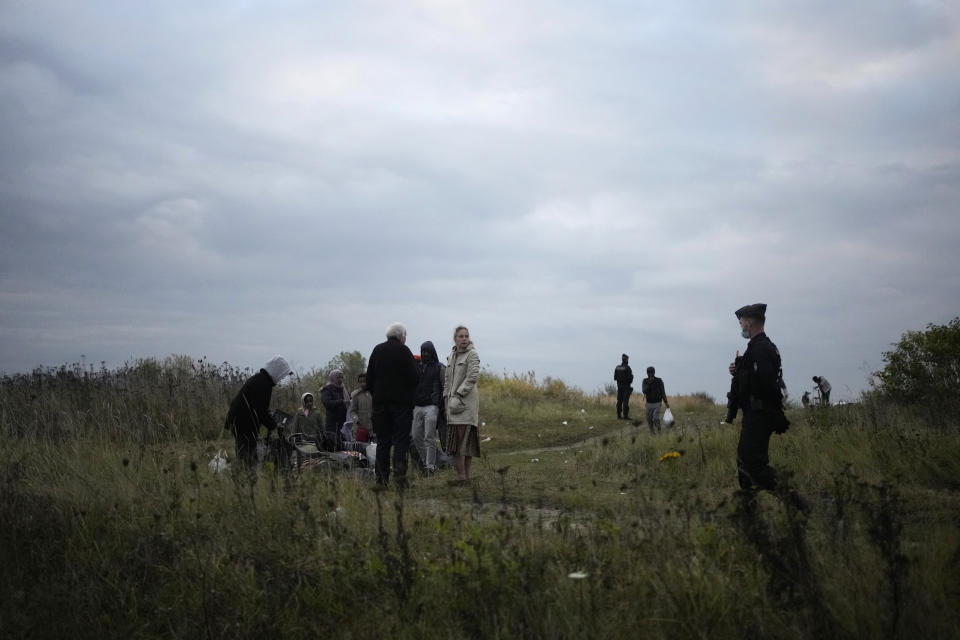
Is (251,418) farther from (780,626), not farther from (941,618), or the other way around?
(941,618)

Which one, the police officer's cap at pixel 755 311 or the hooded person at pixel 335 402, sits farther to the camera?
the hooded person at pixel 335 402

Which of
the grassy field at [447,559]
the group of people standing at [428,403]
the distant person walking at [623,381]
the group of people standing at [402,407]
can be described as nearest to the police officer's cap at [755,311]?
the group of people standing at [428,403]

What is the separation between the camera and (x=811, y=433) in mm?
12023

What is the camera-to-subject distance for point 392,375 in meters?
9.81

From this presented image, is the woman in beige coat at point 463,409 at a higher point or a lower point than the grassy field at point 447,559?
higher

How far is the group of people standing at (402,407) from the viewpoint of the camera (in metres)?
8.97

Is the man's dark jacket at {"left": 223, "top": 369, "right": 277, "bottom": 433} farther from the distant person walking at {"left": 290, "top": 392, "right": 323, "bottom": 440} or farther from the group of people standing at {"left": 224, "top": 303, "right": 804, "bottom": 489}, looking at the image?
the distant person walking at {"left": 290, "top": 392, "right": 323, "bottom": 440}

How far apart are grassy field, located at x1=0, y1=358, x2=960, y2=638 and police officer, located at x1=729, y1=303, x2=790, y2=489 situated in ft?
1.82

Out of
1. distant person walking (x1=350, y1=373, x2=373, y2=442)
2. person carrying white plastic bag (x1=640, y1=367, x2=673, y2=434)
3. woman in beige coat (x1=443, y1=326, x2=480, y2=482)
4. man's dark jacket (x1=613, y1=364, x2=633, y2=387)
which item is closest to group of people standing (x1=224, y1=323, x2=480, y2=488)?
woman in beige coat (x1=443, y1=326, x2=480, y2=482)

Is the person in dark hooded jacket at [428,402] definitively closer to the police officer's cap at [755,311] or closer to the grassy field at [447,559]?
the grassy field at [447,559]

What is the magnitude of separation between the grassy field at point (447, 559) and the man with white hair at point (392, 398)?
886 millimetres

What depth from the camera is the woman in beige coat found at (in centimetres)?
1027

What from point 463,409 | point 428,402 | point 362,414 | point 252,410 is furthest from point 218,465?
point 362,414

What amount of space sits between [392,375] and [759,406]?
4.61m
